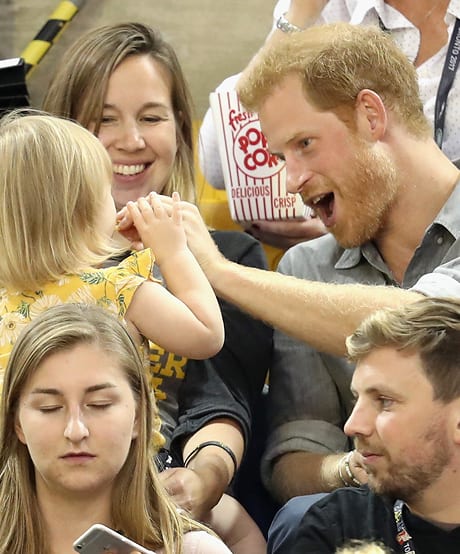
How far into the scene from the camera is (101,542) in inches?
61.6

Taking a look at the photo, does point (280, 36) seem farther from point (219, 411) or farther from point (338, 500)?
point (338, 500)

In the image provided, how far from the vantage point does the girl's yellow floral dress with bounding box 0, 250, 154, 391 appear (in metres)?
2.00

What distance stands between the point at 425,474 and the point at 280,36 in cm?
125

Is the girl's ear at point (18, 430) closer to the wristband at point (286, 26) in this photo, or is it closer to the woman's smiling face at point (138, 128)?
the woman's smiling face at point (138, 128)

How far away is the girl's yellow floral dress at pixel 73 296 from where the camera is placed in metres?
2.00

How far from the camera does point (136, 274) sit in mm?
2041

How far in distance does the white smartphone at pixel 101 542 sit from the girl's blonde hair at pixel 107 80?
3.91 ft

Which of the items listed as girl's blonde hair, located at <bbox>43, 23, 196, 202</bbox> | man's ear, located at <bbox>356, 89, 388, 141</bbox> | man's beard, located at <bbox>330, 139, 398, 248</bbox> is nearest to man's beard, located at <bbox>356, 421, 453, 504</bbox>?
man's beard, located at <bbox>330, 139, 398, 248</bbox>

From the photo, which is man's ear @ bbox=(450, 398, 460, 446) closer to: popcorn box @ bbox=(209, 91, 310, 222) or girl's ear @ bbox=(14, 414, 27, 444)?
girl's ear @ bbox=(14, 414, 27, 444)

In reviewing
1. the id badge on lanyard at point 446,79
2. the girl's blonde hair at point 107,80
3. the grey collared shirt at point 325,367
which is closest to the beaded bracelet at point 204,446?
the grey collared shirt at point 325,367

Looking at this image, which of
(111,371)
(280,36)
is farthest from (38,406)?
(280,36)

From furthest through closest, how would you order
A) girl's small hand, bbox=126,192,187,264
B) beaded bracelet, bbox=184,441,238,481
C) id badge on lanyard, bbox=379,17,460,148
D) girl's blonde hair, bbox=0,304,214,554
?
id badge on lanyard, bbox=379,17,460,148
beaded bracelet, bbox=184,441,238,481
girl's small hand, bbox=126,192,187,264
girl's blonde hair, bbox=0,304,214,554

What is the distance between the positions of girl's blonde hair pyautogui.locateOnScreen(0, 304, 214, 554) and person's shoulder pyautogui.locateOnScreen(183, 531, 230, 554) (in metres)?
0.01

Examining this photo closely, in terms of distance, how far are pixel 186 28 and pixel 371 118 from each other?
62.1 inches
